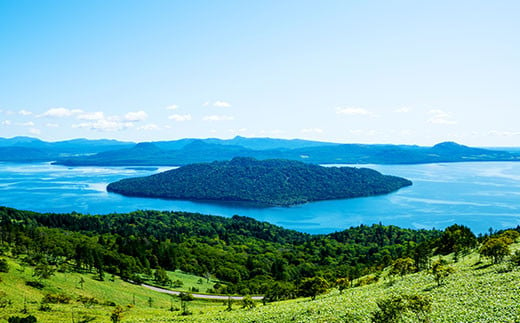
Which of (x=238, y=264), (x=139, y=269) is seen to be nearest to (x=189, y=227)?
(x=238, y=264)

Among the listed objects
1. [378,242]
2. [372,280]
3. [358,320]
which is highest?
[358,320]

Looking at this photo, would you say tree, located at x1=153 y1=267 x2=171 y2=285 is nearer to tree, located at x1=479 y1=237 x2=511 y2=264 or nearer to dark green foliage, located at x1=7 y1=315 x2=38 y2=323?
dark green foliage, located at x1=7 y1=315 x2=38 y2=323

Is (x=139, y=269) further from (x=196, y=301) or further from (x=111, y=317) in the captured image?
(x=111, y=317)

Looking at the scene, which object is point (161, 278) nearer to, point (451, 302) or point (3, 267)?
point (3, 267)

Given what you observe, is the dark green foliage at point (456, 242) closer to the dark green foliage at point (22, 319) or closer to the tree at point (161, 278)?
the tree at point (161, 278)

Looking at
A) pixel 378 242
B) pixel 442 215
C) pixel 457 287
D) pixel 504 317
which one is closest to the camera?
pixel 504 317

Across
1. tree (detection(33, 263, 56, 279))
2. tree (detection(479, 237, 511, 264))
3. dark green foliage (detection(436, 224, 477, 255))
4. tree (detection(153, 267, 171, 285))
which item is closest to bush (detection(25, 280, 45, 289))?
tree (detection(33, 263, 56, 279))

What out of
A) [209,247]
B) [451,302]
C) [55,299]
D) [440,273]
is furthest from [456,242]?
[209,247]
